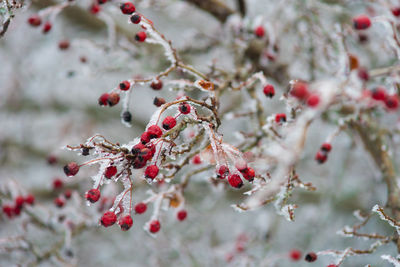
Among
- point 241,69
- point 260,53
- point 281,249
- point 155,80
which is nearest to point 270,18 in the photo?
point 260,53

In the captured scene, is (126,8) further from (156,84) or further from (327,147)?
(327,147)

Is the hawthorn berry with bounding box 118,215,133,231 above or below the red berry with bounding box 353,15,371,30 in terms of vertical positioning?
below

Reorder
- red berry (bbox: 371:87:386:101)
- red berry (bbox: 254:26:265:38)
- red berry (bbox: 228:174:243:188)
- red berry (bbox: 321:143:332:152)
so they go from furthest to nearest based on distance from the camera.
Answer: red berry (bbox: 254:26:265:38)
red berry (bbox: 321:143:332:152)
red berry (bbox: 228:174:243:188)
red berry (bbox: 371:87:386:101)

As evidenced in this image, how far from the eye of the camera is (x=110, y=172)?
4.74 feet

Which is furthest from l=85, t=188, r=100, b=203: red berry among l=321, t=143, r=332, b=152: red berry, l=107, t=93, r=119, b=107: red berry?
l=321, t=143, r=332, b=152: red berry

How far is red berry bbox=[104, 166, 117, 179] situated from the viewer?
1.44 meters

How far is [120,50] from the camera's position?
2.87m

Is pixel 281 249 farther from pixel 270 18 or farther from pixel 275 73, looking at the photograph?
pixel 270 18

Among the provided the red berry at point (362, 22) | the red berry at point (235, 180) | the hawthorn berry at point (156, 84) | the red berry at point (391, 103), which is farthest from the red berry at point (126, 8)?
the red berry at point (391, 103)

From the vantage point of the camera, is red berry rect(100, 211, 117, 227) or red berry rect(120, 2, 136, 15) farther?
red berry rect(120, 2, 136, 15)

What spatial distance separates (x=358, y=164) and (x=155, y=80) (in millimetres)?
3936

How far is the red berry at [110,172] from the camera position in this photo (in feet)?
4.71

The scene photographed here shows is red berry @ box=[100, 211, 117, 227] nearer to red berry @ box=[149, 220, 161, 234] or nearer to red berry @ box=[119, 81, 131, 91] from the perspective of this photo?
red berry @ box=[149, 220, 161, 234]

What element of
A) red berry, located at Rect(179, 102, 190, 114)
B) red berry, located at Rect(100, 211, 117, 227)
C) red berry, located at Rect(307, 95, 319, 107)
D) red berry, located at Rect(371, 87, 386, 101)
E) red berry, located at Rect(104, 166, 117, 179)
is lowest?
red berry, located at Rect(100, 211, 117, 227)
